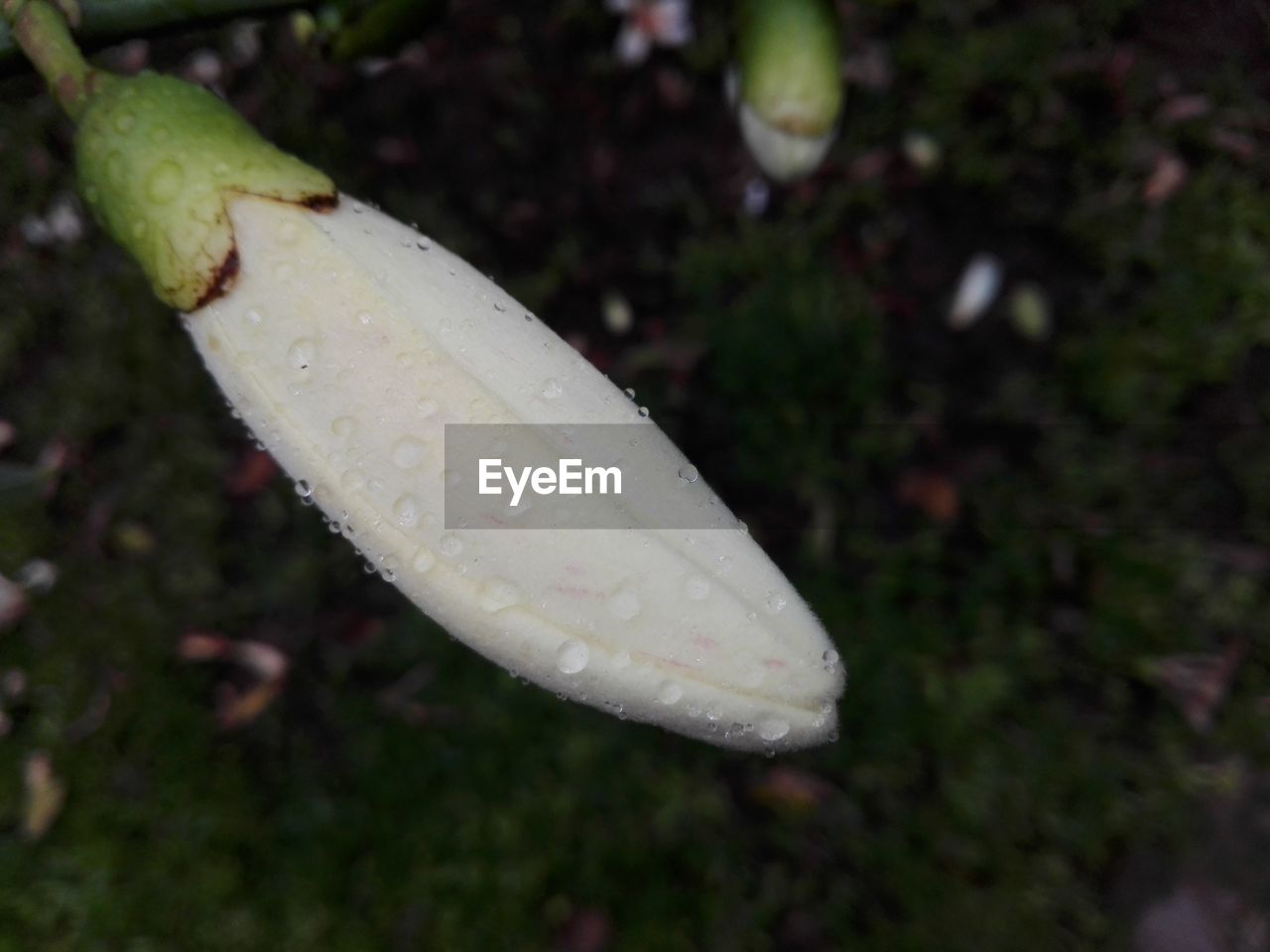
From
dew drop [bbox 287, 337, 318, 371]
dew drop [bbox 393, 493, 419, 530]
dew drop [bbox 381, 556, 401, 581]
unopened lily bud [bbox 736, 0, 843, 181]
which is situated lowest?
dew drop [bbox 381, 556, 401, 581]

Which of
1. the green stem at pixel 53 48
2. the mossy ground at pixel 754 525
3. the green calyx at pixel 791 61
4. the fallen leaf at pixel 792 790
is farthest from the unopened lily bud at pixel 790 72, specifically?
the fallen leaf at pixel 792 790

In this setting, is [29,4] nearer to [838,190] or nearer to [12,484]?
[12,484]

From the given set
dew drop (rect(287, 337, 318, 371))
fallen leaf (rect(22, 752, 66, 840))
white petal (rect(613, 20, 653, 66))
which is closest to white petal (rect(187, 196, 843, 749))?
dew drop (rect(287, 337, 318, 371))

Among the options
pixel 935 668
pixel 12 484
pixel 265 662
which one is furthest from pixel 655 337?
pixel 12 484

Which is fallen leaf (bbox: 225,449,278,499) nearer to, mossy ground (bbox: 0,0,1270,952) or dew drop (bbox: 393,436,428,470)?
mossy ground (bbox: 0,0,1270,952)

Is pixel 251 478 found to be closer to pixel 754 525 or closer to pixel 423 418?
pixel 754 525

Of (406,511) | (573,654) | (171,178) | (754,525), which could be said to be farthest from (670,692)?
(754,525)
